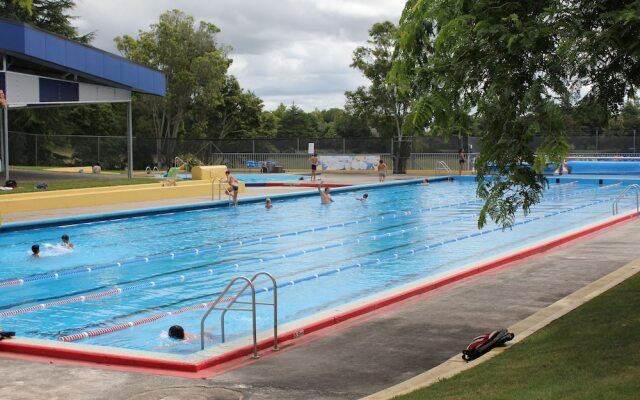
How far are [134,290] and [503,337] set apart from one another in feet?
25.6

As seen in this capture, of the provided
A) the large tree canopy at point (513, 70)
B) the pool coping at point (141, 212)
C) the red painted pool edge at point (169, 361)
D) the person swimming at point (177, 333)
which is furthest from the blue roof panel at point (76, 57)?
the large tree canopy at point (513, 70)

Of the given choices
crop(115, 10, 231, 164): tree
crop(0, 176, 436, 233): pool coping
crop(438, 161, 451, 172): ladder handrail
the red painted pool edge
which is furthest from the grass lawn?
crop(115, 10, 231, 164): tree

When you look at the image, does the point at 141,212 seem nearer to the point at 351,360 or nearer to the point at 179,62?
the point at 351,360

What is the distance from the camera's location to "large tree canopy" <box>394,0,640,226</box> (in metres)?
6.57

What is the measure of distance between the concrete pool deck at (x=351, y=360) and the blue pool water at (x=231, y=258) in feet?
5.67

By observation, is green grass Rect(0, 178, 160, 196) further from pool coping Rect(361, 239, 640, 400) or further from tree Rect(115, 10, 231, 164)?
tree Rect(115, 10, 231, 164)

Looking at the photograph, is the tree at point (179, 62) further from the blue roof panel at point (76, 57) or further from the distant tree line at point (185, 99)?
the blue roof panel at point (76, 57)

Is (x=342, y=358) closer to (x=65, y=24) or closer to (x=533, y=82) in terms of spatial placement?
(x=533, y=82)

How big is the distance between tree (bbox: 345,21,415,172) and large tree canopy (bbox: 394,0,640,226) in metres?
41.5

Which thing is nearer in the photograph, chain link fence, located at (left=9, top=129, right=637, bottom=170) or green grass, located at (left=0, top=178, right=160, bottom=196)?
green grass, located at (left=0, top=178, right=160, bottom=196)

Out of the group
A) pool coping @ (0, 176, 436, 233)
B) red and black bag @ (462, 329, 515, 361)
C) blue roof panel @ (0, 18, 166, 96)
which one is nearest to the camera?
red and black bag @ (462, 329, 515, 361)

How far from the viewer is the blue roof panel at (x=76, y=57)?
27.4 meters

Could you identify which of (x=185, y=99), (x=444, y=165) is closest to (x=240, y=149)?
(x=185, y=99)

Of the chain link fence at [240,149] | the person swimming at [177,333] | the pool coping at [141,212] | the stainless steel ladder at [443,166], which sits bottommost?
the person swimming at [177,333]
